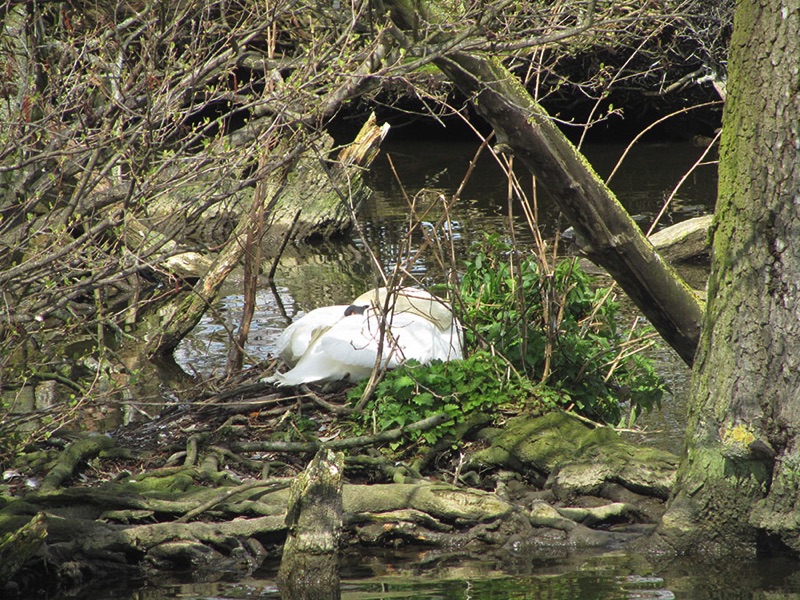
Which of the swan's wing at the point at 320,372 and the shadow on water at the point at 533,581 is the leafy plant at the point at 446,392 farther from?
the shadow on water at the point at 533,581

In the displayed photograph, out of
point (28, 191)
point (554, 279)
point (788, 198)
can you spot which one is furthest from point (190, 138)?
point (788, 198)

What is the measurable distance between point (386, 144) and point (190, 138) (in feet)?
68.0

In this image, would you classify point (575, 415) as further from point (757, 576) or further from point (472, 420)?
point (757, 576)

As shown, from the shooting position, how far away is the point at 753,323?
504 centimetres

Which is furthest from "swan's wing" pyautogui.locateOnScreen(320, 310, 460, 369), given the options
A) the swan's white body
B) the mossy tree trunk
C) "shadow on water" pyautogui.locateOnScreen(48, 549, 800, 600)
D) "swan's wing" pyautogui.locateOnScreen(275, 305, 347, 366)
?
"shadow on water" pyautogui.locateOnScreen(48, 549, 800, 600)

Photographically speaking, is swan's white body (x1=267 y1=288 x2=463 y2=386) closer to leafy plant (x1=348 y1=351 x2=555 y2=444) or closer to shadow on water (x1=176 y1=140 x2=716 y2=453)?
leafy plant (x1=348 y1=351 x2=555 y2=444)

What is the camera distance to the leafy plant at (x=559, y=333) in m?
7.01

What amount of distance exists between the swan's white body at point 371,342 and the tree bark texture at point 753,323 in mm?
2197

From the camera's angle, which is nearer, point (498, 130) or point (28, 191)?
point (498, 130)

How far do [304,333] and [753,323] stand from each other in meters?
3.65

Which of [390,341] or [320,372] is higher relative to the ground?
[390,341]

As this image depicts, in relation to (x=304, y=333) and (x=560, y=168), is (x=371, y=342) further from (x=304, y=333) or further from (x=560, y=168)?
(x=560, y=168)

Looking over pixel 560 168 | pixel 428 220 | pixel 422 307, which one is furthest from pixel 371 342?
pixel 428 220

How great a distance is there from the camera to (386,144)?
89.8 feet
